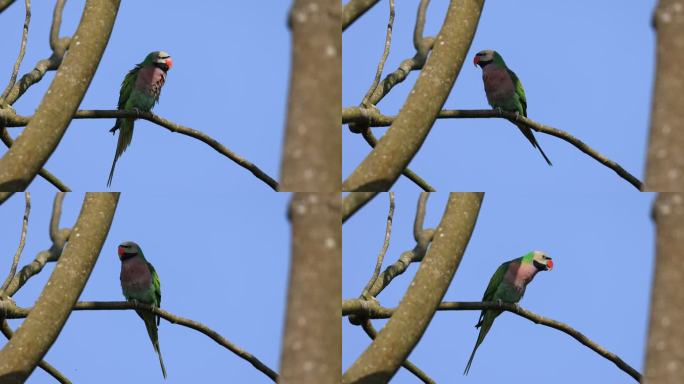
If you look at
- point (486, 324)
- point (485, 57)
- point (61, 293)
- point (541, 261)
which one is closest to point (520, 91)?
point (485, 57)

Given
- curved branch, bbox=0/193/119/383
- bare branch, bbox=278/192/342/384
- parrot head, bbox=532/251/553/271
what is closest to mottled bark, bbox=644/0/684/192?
bare branch, bbox=278/192/342/384

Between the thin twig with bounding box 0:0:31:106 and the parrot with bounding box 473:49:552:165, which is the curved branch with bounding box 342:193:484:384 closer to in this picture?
the thin twig with bounding box 0:0:31:106

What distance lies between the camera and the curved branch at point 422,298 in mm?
5324

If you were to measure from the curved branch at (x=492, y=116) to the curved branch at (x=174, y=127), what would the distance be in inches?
32.0

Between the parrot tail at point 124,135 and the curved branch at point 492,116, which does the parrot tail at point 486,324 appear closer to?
the curved branch at point 492,116

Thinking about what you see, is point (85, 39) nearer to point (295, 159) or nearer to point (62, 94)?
point (62, 94)

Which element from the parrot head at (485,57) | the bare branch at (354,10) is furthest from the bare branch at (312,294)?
the parrot head at (485,57)

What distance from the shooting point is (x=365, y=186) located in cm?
499

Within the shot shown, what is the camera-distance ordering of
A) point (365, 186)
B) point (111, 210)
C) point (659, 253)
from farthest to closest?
point (111, 210)
point (365, 186)
point (659, 253)

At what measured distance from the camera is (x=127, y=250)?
1008cm

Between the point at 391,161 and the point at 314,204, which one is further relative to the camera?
the point at 391,161

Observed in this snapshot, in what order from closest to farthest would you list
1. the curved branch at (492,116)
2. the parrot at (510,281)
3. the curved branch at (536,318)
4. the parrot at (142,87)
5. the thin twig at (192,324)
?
the thin twig at (192,324) < the curved branch at (536,318) < the curved branch at (492,116) < the parrot at (510,281) < the parrot at (142,87)

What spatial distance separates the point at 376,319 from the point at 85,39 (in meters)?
2.49

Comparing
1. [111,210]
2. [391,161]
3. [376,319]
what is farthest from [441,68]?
[111,210]
